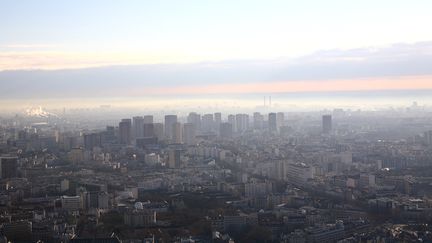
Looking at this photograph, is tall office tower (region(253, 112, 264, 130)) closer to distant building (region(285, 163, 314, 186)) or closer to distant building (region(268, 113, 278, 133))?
distant building (region(268, 113, 278, 133))

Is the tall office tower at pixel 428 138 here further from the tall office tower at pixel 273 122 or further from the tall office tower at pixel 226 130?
the tall office tower at pixel 273 122

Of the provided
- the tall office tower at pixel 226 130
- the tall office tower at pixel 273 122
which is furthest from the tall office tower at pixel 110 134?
the tall office tower at pixel 273 122

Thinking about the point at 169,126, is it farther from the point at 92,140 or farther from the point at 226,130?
the point at 92,140

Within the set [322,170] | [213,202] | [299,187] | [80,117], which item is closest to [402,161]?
[322,170]

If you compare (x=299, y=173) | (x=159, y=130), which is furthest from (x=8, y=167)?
(x=159, y=130)

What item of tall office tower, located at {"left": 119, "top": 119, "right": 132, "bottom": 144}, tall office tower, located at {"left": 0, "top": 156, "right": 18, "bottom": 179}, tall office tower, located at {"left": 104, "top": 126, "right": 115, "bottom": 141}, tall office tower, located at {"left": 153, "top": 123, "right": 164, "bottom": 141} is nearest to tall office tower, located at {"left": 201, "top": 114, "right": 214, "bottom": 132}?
tall office tower, located at {"left": 153, "top": 123, "right": 164, "bottom": 141}

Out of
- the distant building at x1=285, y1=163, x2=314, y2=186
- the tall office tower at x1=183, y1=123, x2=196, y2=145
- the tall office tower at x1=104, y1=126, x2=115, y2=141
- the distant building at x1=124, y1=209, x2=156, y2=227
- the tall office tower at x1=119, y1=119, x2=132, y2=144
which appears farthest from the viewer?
the tall office tower at x1=104, y1=126, x2=115, y2=141
